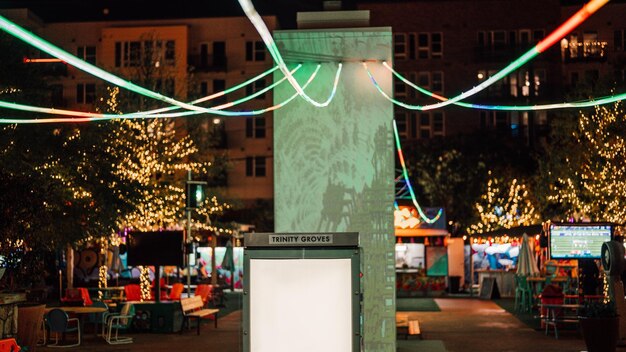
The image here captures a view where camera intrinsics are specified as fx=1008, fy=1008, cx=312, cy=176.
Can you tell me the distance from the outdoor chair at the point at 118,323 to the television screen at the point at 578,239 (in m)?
9.81

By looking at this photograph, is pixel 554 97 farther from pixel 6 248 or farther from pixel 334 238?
pixel 334 238

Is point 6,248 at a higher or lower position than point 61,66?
lower

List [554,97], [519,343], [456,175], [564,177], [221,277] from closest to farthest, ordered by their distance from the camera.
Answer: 1. [519,343]
2. [564,177]
3. [221,277]
4. [456,175]
5. [554,97]

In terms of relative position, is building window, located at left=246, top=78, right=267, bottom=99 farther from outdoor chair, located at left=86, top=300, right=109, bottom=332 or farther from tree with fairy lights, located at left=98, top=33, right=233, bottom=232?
outdoor chair, located at left=86, top=300, right=109, bottom=332

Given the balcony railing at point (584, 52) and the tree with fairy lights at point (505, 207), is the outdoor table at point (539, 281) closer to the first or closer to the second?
the tree with fairy lights at point (505, 207)

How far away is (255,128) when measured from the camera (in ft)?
208

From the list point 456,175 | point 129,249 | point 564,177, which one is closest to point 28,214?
point 129,249

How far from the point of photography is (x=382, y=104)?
42.8ft

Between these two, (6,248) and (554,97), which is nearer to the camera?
(6,248)

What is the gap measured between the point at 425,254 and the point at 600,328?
26.5 metres

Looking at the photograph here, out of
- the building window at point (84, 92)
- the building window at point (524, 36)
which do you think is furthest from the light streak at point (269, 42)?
the building window at point (524, 36)

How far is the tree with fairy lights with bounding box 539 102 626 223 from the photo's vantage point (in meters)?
38.5

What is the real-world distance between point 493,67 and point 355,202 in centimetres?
5635

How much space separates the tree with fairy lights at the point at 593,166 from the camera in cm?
3853
